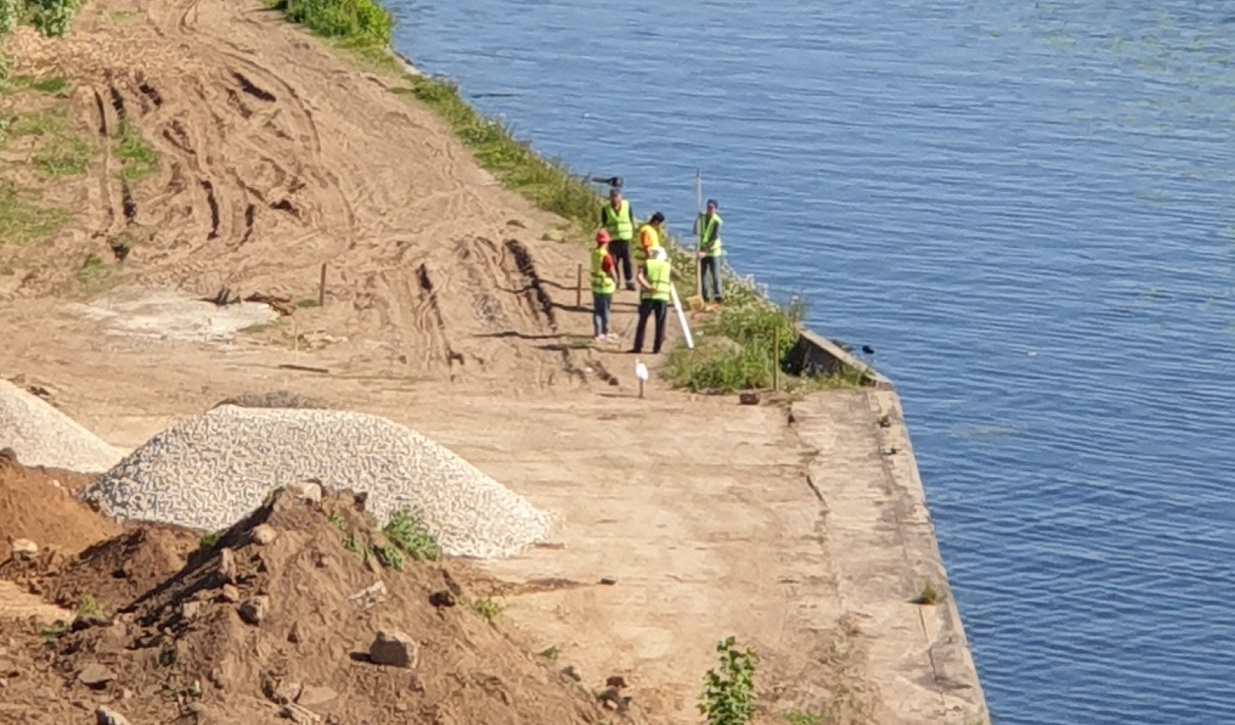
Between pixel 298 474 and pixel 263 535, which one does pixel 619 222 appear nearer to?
pixel 298 474

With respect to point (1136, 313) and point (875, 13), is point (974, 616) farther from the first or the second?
point (875, 13)

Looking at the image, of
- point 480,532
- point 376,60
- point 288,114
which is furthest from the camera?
point 376,60

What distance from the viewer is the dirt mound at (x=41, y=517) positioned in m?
21.1

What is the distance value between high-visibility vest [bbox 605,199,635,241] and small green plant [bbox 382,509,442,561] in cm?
1252

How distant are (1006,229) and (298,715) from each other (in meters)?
28.4

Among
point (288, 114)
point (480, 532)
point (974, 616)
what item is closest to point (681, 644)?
point (480, 532)

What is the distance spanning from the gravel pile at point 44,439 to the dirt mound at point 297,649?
596 centimetres

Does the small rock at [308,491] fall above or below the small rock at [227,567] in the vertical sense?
above

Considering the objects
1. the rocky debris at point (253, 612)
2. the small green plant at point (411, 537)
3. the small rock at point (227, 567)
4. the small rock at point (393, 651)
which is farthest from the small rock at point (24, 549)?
the small rock at point (393, 651)

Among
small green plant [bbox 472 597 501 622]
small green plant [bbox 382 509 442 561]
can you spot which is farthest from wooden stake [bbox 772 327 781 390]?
small green plant [bbox 382 509 442 561]

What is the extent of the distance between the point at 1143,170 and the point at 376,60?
15.8m

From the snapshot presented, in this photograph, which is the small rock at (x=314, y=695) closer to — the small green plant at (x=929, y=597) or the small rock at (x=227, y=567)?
the small rock at (x=227, y=567)

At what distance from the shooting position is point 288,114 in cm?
4381

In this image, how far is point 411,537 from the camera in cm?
1934
